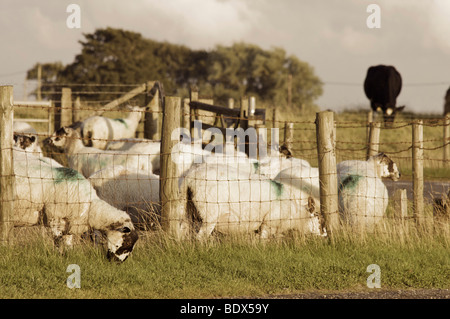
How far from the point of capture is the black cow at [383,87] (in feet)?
96.9

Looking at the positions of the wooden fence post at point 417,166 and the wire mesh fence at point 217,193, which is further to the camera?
the wooden fence post at point 417,166

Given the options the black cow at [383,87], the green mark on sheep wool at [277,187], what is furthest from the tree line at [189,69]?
the green mark on sheep wool at [277,187]

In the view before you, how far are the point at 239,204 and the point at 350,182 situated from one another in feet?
7.22

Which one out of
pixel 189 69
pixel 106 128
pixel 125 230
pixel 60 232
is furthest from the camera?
pixel 189 69

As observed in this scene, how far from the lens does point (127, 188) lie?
9.66 meters

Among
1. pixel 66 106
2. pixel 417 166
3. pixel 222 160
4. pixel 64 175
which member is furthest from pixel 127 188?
pixel 66 106

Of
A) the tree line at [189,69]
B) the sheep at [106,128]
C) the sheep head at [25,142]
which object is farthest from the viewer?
the tree line at [189,69]

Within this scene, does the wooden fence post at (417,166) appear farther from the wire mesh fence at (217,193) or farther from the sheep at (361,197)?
the sheep at (361,197)

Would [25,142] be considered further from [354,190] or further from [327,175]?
[354,190]

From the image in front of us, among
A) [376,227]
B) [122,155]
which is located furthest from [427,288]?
[122,155]

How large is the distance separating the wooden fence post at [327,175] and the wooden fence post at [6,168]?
4497 millimetres

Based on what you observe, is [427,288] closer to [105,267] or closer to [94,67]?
[105,267]

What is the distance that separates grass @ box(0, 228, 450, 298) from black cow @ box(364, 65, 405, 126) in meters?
21.1

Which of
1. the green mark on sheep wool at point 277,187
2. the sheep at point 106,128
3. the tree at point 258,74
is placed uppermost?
the tree at point 258,74
